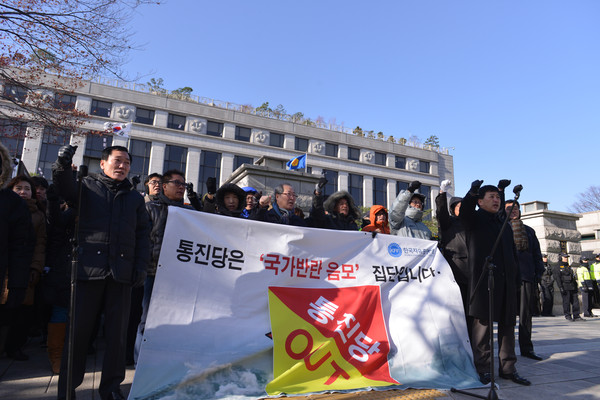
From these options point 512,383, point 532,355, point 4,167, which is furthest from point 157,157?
point 512,383

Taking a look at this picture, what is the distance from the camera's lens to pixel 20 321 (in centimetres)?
417

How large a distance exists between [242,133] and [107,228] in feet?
133

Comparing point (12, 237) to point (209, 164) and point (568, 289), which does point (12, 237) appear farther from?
point (209, 164)

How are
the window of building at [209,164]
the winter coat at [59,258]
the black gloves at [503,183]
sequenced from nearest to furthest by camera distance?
the winter coat at [59,258] < the black gloves at [503,183] < the window of building at [209,164]

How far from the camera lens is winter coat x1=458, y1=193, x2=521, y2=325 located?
13.4 feet

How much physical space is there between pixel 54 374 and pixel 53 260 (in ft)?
3.88

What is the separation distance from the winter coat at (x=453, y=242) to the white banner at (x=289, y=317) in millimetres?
367

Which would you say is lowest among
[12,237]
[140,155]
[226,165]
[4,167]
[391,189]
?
[12,237]

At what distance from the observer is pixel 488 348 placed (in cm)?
411

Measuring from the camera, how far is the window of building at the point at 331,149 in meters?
46.2

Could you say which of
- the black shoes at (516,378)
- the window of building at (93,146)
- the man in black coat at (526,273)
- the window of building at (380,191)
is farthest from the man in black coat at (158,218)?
the window of building at (380,191)

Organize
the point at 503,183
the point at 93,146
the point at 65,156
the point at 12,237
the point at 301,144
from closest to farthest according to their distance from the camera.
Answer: the point at 65,156 < the point at 12,237 < the point at 503,183 < the point at 93,146 < the point at 301,144

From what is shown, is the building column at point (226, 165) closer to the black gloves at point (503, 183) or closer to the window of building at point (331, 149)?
the window of building at point (331, 149)

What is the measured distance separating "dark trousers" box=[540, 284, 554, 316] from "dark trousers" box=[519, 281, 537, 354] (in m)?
8.58
